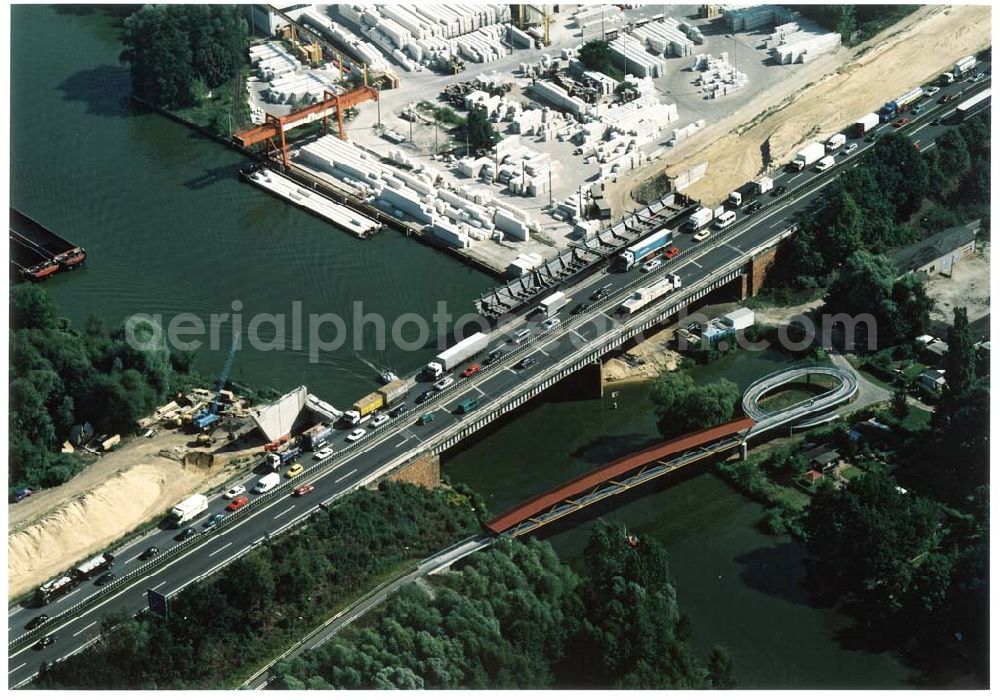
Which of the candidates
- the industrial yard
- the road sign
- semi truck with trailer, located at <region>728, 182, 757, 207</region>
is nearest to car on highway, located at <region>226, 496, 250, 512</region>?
the road sign

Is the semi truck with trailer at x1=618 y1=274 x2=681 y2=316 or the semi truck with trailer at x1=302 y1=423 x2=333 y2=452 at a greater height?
the semi truck with trailer at x1=618 y1=274 x2=681 y2=316

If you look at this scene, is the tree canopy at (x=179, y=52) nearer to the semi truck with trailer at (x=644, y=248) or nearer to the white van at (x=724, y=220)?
the semi truck with trailer at (x=644, y=248)

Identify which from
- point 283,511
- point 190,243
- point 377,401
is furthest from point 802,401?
point 190,243

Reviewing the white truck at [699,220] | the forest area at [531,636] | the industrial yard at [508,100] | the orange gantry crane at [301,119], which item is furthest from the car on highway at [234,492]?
the orange gantry crane at [301,119]

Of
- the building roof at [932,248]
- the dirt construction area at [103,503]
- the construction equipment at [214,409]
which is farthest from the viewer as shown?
the building roof at [932,248]

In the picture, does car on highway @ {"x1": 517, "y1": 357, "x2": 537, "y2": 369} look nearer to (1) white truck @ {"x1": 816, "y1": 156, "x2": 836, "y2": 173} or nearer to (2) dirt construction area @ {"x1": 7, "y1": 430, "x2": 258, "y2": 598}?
(2) dirt construction area @ {"x1": 7, "y1": 430, "x2": 258, "y2": 598}

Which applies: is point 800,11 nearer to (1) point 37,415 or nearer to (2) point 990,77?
(2) point 990,77

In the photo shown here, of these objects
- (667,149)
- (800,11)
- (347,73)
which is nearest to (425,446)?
(667,149)
